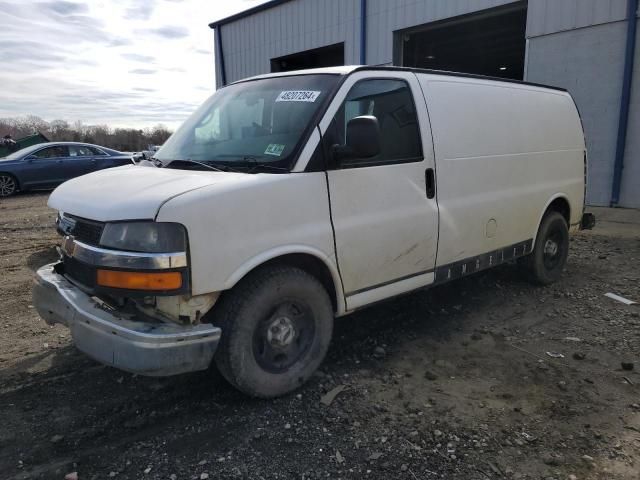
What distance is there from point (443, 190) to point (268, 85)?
1.61 meters

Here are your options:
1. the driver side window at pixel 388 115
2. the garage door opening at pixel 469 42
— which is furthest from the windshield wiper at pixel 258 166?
the garage door opening at pixel 469 42

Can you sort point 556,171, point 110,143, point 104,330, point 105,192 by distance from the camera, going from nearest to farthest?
point 104,330 → point 105,192 → point 556,171 → point 110,143

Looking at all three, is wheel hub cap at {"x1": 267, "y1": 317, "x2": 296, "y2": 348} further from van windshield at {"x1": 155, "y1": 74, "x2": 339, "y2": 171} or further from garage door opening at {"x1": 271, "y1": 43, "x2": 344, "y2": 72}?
garage door opening at {"x1": 271, "y1": 43, "x2": 344, "y2": 72}

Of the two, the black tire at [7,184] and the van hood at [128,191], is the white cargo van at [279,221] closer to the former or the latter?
the van hood at [128,191]

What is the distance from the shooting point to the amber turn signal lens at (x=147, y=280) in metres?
2.72

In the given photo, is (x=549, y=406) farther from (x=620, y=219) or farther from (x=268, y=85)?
(x=620, y=219)

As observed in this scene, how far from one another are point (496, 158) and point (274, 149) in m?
2.36

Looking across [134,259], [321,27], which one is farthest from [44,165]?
[134,259]

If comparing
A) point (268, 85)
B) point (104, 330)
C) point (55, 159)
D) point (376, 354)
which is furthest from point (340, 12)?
point (104, 330)

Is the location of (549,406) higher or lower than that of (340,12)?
lower

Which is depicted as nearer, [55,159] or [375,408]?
[375,408]

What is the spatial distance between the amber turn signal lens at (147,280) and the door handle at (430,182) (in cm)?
211

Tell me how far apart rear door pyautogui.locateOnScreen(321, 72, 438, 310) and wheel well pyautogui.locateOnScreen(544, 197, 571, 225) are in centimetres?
241

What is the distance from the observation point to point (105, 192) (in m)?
3.11
